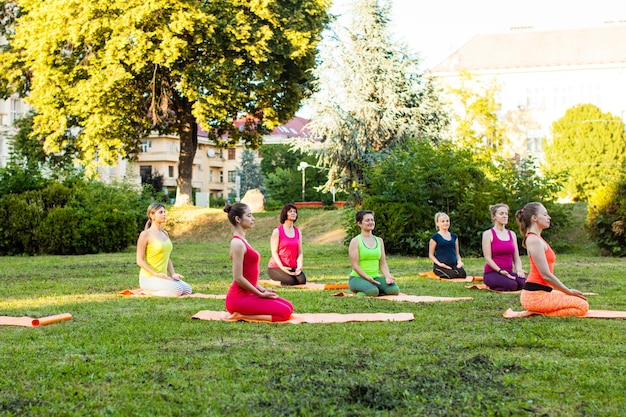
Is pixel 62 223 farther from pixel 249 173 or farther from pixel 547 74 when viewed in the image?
pixel 249 173

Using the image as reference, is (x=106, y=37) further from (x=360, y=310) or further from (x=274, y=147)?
(x=274, y=147)

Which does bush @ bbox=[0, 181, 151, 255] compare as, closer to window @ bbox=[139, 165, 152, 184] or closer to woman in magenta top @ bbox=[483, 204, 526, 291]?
woman in magenta top @ bbox=[483, 204, 526, 291]

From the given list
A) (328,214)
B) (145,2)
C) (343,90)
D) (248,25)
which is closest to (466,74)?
(343,90)

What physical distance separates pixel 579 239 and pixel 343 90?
14.6 m

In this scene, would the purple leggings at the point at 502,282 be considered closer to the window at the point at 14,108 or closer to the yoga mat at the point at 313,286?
the yoga mat at the point at 313,286

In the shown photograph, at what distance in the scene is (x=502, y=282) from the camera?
499 inches

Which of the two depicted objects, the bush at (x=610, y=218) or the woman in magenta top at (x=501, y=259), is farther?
the bush at (x=610, y=218)

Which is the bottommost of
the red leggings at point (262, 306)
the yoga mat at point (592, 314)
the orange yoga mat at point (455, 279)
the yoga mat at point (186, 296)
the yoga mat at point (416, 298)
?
the orange yoga mat at point (455, 279)

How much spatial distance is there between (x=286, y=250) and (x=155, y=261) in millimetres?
2706

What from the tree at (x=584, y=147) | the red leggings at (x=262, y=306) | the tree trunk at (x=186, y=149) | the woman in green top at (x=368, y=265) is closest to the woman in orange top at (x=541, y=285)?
the red leggings at (x=262, y=306)

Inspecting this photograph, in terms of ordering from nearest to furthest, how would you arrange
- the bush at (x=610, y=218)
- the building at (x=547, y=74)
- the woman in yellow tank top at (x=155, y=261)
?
1. the woman in yellow tank top at (x=155, y=261)
2. the bush at (x=610, y=218)
3. the building at (x=547, y=74)

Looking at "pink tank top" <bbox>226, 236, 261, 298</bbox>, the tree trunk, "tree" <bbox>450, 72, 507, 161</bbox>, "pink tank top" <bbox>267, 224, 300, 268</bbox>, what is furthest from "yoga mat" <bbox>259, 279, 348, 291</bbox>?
"tree" <bbox>450, 72, 507, 161</bbox>

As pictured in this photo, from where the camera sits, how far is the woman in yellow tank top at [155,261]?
12.1 meters

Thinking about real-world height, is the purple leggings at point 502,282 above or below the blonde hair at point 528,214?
below
